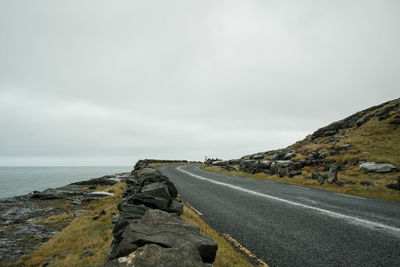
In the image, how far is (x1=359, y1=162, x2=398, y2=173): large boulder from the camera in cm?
1727

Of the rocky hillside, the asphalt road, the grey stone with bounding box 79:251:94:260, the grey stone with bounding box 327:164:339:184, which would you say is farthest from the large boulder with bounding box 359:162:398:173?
the grey stone with bounding box 79:251:94:260

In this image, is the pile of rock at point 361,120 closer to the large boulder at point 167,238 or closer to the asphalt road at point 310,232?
the asphalt road at point 310,232

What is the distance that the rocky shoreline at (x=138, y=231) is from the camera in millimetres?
2963

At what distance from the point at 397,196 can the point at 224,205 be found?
12168 millimetres

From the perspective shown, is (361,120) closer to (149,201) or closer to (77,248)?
(149,201)

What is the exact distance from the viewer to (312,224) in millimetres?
6652

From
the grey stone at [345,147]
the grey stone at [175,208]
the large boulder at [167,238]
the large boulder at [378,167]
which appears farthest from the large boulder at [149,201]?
the grey stone at [345,147]

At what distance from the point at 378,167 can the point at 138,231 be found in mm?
22552

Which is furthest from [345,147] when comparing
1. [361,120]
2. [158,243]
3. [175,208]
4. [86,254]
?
[86,254]

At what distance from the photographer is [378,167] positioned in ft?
58.6

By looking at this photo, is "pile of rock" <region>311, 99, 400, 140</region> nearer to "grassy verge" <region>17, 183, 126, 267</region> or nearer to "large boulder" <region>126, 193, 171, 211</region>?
"large boulder" <region>126, 193, 171, 211</region>

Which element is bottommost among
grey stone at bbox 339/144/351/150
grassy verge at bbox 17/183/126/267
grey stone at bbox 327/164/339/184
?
Result: grassy verge at bbox 17/183/126/267

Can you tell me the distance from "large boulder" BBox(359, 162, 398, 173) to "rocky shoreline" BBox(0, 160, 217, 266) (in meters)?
19.6

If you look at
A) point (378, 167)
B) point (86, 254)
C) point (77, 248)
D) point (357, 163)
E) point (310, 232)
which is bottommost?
point (77, 248)
